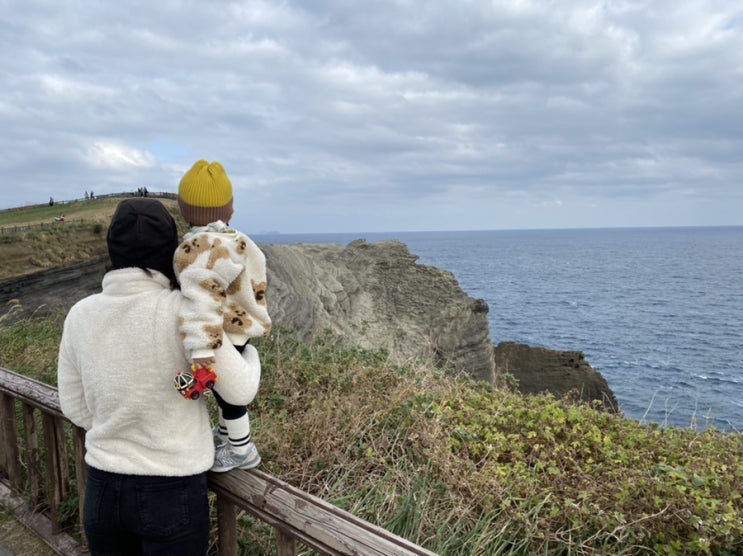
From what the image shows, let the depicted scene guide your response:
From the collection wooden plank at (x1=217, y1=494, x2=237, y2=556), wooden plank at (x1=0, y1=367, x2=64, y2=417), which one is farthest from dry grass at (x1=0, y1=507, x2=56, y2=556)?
wooden plank at (x1=217, y1=494, x2=237, y2=556)

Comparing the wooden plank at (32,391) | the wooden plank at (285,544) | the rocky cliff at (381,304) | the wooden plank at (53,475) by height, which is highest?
the wooden plank at (32,391)

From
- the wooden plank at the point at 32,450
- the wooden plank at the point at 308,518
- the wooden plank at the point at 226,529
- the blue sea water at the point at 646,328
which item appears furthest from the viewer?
the blue sea water at the point at 646,328

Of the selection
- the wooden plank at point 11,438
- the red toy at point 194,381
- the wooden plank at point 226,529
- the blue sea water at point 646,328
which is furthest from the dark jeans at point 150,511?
the blue sea water at point 646,328

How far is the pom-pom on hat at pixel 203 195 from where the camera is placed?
2260 mm

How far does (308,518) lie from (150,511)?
642mm

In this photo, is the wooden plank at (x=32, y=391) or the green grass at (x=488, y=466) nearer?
the green grass at (x=488, y=466)

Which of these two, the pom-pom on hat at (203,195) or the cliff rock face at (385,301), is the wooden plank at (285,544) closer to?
the pom-pom on hat at (203,195)

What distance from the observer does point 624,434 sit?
4809 mm

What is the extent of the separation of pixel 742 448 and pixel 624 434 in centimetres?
108

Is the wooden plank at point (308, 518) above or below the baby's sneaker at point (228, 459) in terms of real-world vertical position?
below

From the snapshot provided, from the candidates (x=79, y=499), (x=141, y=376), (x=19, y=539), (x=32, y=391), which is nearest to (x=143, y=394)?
(x=141, y=376)

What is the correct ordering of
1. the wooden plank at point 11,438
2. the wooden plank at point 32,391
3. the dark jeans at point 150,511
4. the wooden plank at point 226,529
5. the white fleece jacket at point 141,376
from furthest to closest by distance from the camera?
the wooden plank at point 11,438 → the wooden plank at point 32,391 → the wooden plank at point 226,529 → the dark jeans at point 150,511 → the white fleece jacket at point 141,376

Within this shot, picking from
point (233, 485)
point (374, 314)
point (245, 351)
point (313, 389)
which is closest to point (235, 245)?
point (245, 351)

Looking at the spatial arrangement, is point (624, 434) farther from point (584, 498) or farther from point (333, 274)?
point (333, 274)
